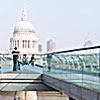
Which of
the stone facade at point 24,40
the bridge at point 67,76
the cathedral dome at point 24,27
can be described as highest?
the cathedral dome at point 24,27

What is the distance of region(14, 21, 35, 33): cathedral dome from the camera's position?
123m

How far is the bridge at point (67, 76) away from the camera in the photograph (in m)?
6.95

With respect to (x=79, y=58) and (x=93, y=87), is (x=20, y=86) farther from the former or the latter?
(x=93, y=87)

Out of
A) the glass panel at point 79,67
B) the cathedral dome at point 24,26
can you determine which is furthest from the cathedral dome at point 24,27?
the glass panel at point 79,67

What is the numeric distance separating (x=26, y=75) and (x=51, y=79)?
2.74 m

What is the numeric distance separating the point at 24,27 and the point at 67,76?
11563cm

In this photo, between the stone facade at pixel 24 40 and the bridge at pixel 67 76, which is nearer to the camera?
the bridge at pixel 67 76

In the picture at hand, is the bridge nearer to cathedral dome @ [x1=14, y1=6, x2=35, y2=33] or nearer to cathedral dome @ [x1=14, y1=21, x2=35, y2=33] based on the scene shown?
cathedral dome @ [x1=14, y1=21, x2=35, y2=33]

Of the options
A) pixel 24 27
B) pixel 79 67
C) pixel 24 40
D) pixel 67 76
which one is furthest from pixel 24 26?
pixel 79 67

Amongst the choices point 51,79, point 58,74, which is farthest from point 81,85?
point 51,79

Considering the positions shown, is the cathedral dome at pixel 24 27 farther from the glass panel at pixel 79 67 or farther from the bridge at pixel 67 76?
the glass panel at pixel 79 67

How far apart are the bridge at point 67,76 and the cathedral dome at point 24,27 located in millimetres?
105939

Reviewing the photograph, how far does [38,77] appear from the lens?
1457cm

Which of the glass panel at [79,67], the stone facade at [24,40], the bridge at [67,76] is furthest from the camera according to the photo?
the stone facade at [24,40]
